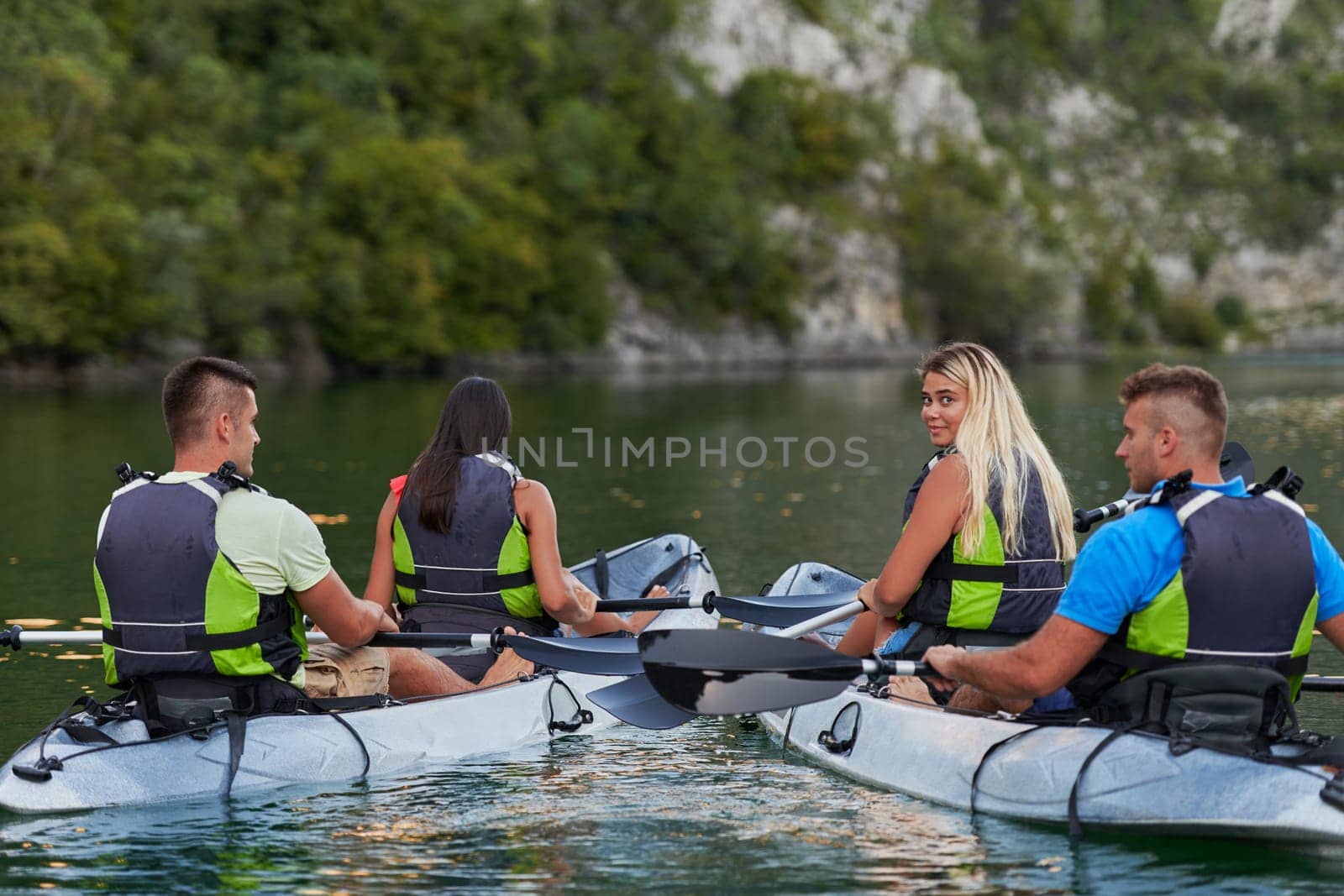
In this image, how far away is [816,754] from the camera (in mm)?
7934

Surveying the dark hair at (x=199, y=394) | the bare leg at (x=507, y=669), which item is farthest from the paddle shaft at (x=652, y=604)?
the dark hair at (x=199, y=394)

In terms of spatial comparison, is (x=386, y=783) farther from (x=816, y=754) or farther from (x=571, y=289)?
(x=571, y=289)

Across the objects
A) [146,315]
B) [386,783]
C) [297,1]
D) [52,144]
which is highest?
[297,1]

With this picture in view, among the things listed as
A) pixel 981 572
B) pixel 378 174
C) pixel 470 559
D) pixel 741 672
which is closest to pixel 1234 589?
pixel 981 572

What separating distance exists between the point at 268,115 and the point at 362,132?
488 cm

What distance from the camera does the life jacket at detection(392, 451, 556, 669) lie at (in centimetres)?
821

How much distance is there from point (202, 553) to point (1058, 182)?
478 feet

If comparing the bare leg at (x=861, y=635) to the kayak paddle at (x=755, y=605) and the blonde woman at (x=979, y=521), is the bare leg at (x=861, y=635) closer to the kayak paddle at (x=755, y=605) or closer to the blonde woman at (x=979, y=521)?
the blonde woman at (x=979, y=521)

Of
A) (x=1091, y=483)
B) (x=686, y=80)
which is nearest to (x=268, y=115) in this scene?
(x=686, y=80)

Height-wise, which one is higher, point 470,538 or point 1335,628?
point 470,538

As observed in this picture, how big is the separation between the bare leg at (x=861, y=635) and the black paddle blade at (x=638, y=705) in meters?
0.92

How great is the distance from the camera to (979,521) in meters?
6.98

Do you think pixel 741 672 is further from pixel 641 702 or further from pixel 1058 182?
pixel 1058 182

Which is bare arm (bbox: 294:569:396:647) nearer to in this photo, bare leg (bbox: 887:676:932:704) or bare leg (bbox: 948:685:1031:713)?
bare leg (bbox: 887:676:932:704)
